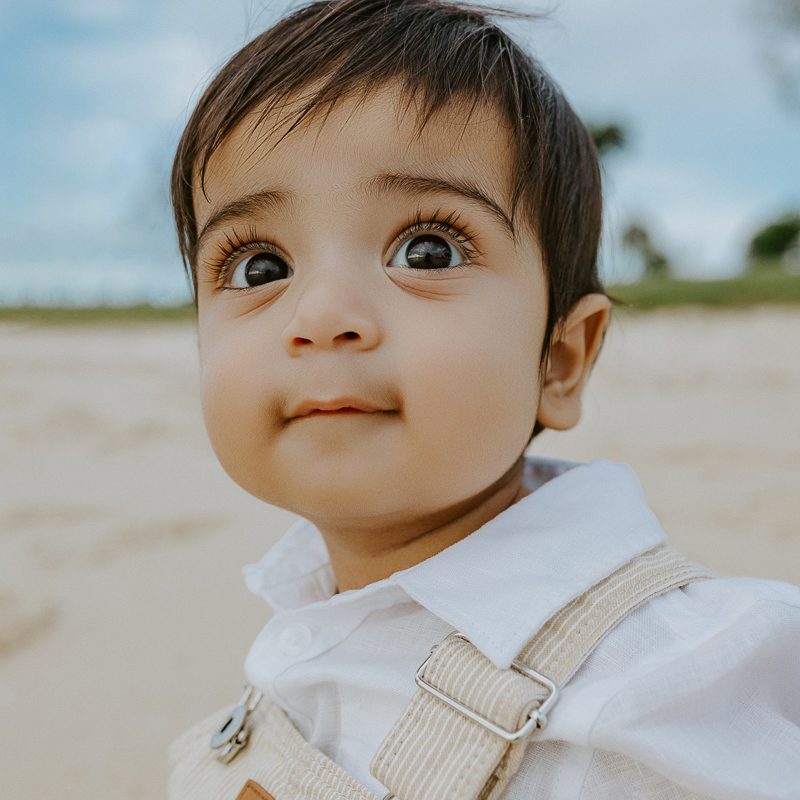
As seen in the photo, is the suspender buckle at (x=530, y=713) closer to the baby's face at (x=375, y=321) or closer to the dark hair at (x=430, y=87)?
the baby's face at (x=375, y=321)

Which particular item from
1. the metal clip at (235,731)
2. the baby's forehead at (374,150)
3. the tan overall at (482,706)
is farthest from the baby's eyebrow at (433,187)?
the metal clip at (235,731)

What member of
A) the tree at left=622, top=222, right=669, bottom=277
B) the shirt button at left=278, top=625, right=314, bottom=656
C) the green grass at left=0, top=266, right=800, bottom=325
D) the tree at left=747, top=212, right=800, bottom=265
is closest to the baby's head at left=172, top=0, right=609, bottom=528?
the shirt button at left=278, top=625, right=314, bottom=656

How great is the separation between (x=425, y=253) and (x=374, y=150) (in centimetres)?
10

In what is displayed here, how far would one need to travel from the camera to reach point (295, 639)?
36.6 inches

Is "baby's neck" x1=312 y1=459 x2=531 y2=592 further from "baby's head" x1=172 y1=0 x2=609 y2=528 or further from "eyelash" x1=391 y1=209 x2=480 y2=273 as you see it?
"eyelash" x1=391 y1=209 x2=480 y2=273

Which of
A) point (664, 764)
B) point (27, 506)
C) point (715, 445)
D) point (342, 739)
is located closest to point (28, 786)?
point (342, 739)

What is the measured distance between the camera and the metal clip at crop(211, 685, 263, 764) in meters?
1.01

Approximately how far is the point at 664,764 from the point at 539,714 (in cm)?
9

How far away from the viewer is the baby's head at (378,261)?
0.80 m

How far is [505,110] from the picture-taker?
93 centimetres

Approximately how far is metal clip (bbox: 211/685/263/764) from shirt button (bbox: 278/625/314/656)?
12 cm

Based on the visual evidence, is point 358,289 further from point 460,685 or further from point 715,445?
point 715,445

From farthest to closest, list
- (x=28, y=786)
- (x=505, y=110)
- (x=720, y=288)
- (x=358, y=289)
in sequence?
1. (x=720, y=288)
2. (x=28, y=786)
3. (x=505, y=110)
4. (x=358, y=289)

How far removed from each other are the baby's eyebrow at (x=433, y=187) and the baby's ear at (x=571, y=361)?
17cm
